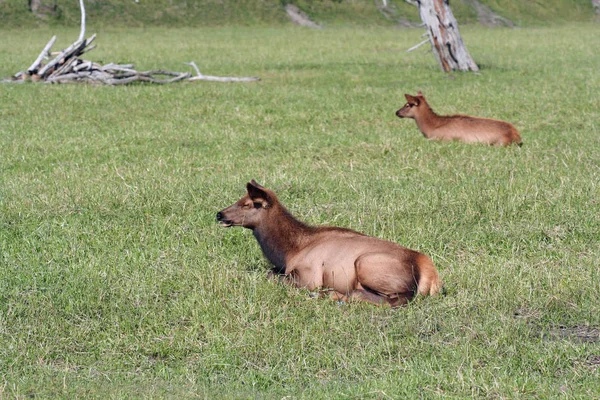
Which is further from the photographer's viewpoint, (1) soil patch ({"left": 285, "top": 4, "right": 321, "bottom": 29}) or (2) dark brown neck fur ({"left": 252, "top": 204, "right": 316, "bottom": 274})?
(1) soil patch ({"left": 285, "top": 4, "right": 321, "bottom": 29})

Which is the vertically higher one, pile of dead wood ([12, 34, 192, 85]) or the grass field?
the grass field

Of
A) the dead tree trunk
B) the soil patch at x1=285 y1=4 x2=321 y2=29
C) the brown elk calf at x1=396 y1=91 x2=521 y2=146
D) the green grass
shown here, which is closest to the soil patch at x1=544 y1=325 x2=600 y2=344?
the brown elk calf at x1=396 y1=91 x2=521 y2=146

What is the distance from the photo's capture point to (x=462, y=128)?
14195mm

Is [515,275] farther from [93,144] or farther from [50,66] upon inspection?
[50,66]

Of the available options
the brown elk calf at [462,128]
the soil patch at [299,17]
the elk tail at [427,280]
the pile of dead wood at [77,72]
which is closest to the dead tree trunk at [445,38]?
the pile of dead wood at [77,72]

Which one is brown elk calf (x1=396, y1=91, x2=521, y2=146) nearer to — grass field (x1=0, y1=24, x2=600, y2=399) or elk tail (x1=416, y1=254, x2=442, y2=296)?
grass field (x1=0, y1=24, x2=600, y2=399)

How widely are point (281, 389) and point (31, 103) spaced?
15363 millimetres

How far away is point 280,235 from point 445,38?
2068 cm

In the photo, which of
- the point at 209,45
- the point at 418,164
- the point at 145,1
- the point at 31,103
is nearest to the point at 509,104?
the point at 418,164

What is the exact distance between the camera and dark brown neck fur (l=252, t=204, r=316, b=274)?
285 inches

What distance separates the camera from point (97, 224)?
879cm

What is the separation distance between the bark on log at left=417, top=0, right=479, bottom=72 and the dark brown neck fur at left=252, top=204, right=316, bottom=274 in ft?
66.2

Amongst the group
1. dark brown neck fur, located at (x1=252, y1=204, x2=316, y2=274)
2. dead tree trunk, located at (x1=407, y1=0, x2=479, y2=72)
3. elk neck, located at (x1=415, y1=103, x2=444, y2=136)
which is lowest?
dead tree trunk, located at (x1=407, y1=0, x2=479, y2=72)

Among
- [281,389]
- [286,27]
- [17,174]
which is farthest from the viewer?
[286,27]
